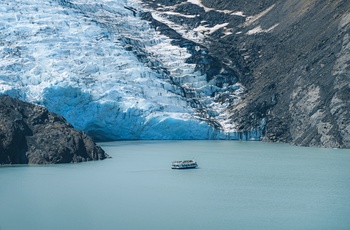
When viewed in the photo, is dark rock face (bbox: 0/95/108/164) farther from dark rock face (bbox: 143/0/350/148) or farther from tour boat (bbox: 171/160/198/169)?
dark rock face (bbox: 143/0/350/148)

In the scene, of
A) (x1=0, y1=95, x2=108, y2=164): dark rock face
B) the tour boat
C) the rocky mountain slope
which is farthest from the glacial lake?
the rocky mountain slope

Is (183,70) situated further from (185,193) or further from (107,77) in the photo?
(185,193)

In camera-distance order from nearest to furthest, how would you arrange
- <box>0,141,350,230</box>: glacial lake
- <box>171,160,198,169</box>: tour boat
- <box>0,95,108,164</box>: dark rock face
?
1. <box>0,141,350,230</box>: glacial lake
2. <box>171,160,198,169</box>: tour boat
3. <box>0,95,108,164</box>: dark rock face

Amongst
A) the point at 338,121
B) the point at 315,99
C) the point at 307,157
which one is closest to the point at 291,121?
the point at 315,99

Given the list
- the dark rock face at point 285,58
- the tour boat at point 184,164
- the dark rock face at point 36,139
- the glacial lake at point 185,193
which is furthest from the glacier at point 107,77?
the tour boat at point 184,164

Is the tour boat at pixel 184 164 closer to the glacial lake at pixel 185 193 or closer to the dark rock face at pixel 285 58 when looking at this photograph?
the glacial lake at pixel 185 193

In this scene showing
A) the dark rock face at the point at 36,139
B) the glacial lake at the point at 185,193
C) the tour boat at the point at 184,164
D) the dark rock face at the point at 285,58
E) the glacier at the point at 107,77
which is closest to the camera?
the glacial lake at the point at 185,193
